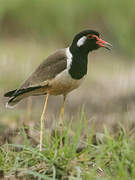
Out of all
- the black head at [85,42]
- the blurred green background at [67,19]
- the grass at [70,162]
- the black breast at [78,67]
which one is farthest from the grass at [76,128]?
the black head at [85,42]

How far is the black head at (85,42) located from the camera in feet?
17.5

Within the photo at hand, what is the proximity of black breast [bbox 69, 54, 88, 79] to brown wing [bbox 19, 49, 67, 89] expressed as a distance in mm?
76

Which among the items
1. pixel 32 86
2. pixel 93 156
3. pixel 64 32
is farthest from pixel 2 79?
pixel 93 156

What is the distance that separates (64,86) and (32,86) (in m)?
0.31

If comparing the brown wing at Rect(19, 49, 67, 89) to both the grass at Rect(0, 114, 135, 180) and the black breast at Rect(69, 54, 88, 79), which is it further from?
the grass at Rect(0, 114, 135, 180)

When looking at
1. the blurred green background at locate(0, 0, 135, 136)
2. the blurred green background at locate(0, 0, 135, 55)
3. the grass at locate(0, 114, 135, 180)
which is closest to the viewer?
the grass at locate(0, 114, 135, 180)

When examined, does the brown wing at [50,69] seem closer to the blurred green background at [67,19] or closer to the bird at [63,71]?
the bird at [63,71]

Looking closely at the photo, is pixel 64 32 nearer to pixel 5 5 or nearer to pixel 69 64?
pixel 5 5

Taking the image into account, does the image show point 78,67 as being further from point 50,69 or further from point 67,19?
point 67,19

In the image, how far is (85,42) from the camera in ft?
17.5

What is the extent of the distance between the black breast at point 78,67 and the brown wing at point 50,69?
8 centimetres

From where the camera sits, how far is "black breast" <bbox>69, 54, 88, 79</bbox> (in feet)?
17.1

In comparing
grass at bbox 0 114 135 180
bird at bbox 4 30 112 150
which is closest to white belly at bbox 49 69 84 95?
bird at bbox 4 30 112 150

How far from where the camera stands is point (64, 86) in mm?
5227
